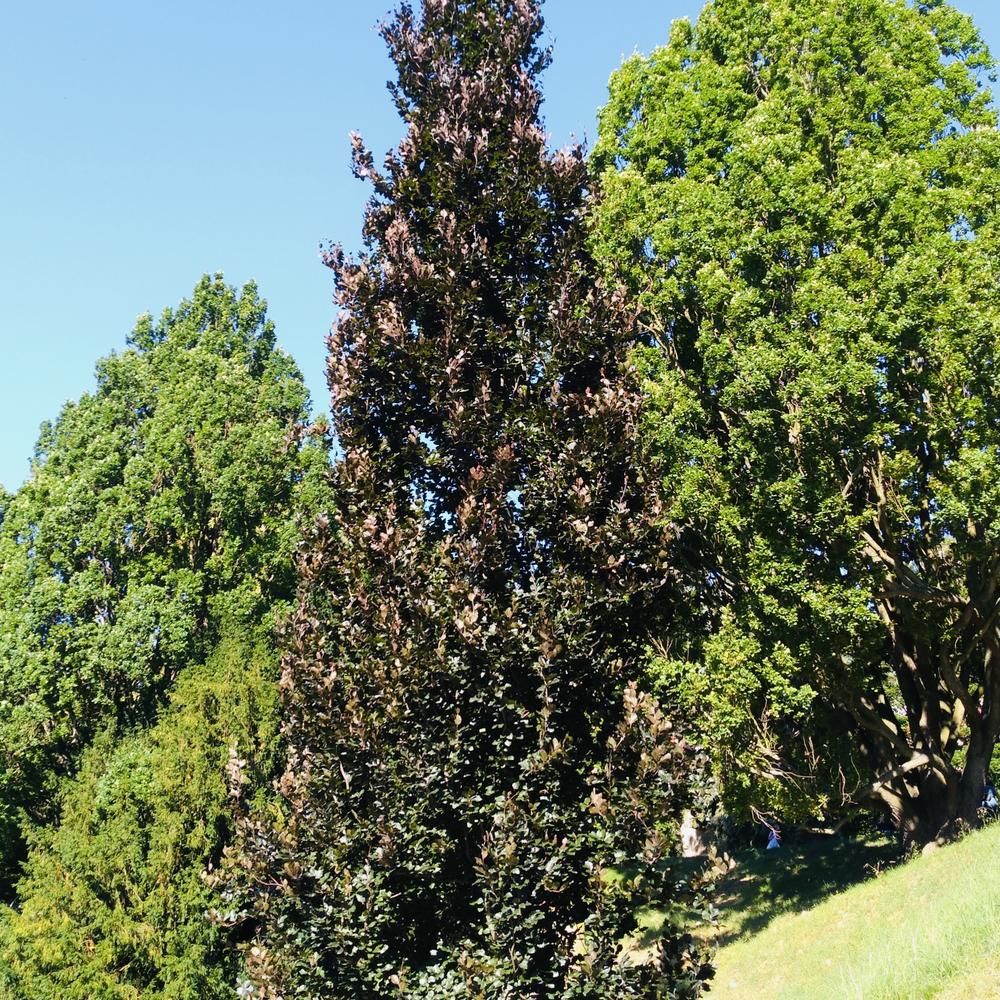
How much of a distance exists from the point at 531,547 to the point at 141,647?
20.0 m

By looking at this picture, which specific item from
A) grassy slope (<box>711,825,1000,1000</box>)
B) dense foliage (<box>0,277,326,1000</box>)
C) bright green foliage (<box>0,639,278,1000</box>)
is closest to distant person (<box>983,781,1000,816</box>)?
grassy slope (<box>711,825,1000,1000</box>)

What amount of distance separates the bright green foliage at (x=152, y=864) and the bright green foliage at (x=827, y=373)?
11.0 m

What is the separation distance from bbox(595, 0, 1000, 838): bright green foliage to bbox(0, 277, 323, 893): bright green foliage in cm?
1280

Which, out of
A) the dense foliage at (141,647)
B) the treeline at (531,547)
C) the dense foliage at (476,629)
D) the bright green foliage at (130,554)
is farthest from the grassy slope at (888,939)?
the bright green foliage at (130,554)

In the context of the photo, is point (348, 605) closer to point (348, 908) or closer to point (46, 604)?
point (348, 908)

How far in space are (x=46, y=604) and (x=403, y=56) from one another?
69.3 ft

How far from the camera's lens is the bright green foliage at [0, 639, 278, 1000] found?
1756 centimetres

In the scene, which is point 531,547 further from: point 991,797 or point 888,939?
point 991,797

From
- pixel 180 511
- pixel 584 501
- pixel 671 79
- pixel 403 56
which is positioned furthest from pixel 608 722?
pixel 180 511

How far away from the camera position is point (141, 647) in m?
25.4

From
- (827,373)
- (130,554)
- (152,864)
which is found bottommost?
(152,864)

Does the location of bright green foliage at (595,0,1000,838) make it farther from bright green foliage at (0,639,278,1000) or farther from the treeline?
bright green foliage at (0,639,278,1000)

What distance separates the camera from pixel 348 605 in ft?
31.4

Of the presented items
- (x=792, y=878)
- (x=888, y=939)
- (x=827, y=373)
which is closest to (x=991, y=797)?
(x=792, y=878)
